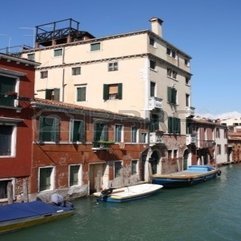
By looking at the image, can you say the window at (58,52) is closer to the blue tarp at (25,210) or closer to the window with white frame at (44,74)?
the window with white frame at (44,74)

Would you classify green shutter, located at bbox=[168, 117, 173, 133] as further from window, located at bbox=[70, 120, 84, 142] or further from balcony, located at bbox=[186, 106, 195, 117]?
window, located at bbox=[70, 120, 84, 142]

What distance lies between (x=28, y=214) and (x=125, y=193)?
25.1 ft

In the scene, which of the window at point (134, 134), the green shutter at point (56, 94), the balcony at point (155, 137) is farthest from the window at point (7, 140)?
the green shutter at point (56, 94)

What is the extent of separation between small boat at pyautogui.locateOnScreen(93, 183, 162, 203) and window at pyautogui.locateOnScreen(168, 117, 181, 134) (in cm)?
967

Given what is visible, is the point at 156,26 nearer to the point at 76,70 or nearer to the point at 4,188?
the point at 76,70

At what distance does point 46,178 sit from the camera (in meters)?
19.4

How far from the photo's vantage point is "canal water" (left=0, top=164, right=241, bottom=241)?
14438mm

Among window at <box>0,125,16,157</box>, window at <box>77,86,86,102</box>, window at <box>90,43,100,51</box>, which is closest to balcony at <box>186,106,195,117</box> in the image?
window at <box>77,86,86,102</box>

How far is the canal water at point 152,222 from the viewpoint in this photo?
47.4 ft

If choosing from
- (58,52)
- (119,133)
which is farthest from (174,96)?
(58,52)

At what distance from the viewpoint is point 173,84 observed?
3384 cm

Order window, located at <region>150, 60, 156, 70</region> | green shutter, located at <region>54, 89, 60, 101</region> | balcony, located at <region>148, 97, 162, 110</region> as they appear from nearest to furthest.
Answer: balcony, located at <region>148, 97, 162, 110</region>, window, located at <region>150, 60, 156, 70</region>, green shutter, located at <region>54, 89, 60, 101</region>

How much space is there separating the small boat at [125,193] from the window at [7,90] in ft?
23.6

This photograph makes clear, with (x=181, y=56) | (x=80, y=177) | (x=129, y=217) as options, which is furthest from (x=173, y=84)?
(x=129, y=217)
